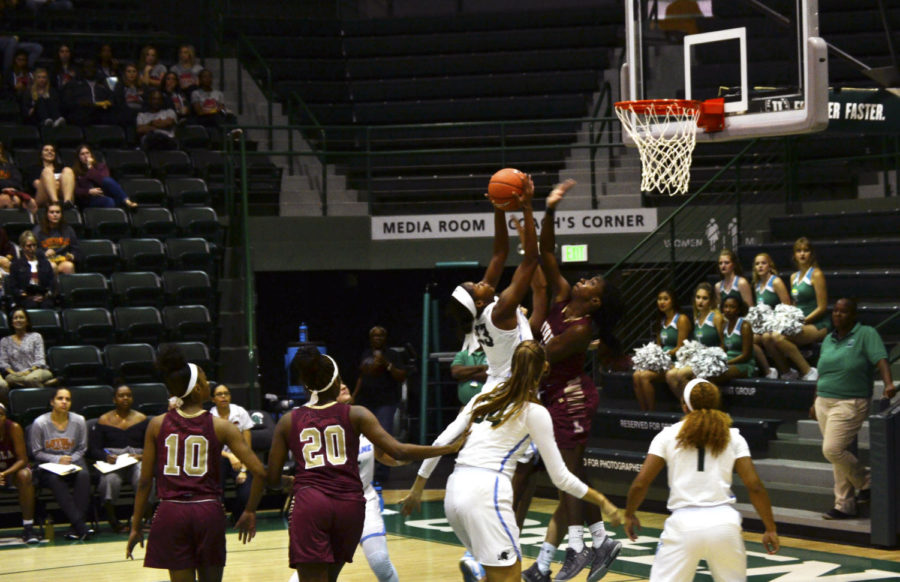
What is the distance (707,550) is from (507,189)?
2.26 meters

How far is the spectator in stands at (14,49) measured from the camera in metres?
16.8

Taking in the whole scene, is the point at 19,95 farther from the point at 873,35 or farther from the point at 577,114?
the point at 873,35

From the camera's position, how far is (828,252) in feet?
46.5

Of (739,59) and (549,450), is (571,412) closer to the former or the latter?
(549,450)

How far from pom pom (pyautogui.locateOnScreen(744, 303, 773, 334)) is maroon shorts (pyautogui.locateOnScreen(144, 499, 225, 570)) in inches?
294

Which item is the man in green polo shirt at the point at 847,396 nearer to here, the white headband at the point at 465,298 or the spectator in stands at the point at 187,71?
the white headband at the point at 465,298

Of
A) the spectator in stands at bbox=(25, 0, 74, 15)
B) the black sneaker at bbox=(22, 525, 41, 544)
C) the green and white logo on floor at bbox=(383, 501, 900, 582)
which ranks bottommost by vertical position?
the black sneaker at bbox=(22, 525, 41, 544)

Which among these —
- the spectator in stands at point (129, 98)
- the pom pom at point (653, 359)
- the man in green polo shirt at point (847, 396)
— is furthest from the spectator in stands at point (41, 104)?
the man in green polo shirt at point (847, 396)

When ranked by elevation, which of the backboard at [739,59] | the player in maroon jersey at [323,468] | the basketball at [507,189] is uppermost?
the backboard at [739,59]

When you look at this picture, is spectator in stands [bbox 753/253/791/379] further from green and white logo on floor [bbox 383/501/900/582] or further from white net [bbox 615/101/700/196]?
white net [bbox 615/101/700/196]

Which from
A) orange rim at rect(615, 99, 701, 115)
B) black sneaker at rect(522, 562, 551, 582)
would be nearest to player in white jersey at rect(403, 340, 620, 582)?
black sneaker at rect(522, 562, 551, 582)

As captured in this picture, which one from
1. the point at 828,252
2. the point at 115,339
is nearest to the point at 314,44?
the point at 115,339

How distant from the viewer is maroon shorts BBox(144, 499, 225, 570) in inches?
232

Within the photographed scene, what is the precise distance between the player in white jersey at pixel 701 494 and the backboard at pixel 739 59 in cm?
401
